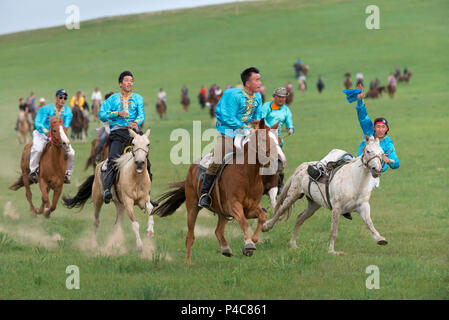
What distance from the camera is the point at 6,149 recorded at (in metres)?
37.1

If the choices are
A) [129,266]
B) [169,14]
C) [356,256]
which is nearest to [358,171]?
[356,256]

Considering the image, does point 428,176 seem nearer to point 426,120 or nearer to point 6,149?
point 426,120

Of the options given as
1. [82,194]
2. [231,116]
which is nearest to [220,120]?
[231,116]

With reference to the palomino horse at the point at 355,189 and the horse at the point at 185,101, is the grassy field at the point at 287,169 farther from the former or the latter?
the horse at the point at 185,101

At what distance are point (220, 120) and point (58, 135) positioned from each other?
5.84m

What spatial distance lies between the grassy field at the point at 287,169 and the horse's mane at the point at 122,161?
1355mm

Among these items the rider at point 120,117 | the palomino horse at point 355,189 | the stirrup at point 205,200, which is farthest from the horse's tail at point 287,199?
the rider at point 120,117

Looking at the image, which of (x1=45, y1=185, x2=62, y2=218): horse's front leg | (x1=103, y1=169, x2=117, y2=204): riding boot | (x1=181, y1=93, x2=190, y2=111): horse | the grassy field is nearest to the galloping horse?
the grassy field

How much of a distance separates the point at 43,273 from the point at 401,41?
275ft

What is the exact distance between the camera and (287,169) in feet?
78.7

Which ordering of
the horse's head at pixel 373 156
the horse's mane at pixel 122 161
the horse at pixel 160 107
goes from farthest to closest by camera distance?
1. the horse at pixel 160 107
2. the horse's mane at pixel 122 161
3. the horse's head at pixel 373 156

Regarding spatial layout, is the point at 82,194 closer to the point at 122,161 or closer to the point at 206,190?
the point at 122,161

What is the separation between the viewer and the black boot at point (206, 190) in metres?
10.4
